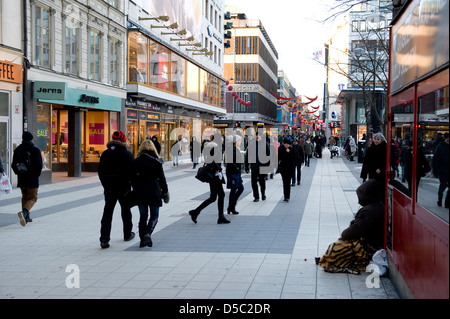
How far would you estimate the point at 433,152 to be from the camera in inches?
161

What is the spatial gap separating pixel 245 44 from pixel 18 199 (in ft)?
196

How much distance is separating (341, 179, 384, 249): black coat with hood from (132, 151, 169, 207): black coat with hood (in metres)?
2.99

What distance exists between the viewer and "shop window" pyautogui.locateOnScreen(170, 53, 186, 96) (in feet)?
108

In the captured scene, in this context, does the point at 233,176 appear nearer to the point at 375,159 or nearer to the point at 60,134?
the point at 375,159

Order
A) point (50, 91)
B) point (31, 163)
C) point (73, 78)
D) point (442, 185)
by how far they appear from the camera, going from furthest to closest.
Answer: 1. point (73, 78)
2. point (50, 91)
3. point (31, 163)
4. point (442, 185)

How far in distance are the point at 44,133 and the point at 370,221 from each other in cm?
1522

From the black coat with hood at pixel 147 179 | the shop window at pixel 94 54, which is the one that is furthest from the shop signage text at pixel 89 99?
the black coat with hood at pixel 147 179

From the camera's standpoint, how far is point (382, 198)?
7.00 meters

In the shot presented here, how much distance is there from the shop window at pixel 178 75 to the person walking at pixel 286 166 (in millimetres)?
19253

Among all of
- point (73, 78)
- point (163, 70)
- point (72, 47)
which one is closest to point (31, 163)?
point (73, 78)

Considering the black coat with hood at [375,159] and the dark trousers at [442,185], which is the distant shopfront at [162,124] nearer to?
the black coat with hood at [375,159]

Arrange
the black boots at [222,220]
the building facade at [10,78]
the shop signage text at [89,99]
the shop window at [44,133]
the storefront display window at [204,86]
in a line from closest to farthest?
the black boots at [222,220] < the building facade at [10,78] < the shop window at [44,133] < the shop signage text at [89,99] < the storefront display window at [204,86]

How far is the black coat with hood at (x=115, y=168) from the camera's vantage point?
8.34 metres

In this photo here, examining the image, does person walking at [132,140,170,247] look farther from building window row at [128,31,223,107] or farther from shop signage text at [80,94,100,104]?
building window row at [128,31,223,107]
